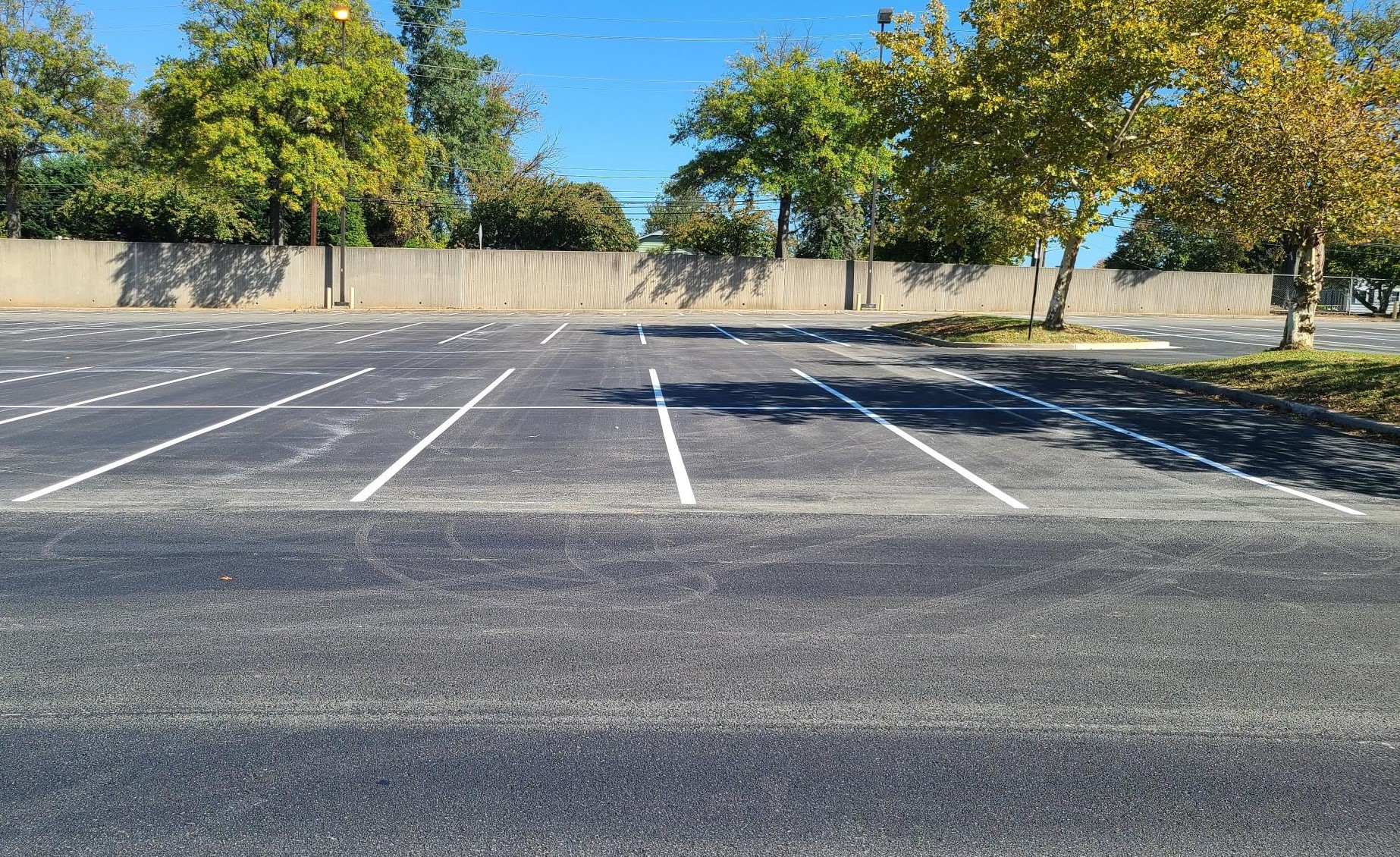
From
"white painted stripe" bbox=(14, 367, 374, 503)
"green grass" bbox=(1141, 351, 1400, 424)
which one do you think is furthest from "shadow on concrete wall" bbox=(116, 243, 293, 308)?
"green grass" bbox=(1141, 351, 1400, 424)

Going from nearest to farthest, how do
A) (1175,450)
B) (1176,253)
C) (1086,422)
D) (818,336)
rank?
(1175,450), (1086,422), (818,336), (1176,253)

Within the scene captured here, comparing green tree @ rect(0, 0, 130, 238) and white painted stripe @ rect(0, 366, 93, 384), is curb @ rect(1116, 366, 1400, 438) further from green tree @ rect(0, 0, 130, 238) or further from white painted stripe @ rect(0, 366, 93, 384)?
green tree @ rect(0, 0, 130, 238)

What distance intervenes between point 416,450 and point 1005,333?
18.6m

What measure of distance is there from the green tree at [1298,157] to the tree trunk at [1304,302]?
0.02 m

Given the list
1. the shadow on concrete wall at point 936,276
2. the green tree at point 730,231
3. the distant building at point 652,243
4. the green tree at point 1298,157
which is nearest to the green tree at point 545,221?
the green tree at point 730,231

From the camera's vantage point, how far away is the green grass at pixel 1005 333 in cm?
2489

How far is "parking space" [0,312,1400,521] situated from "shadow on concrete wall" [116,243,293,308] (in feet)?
76.1

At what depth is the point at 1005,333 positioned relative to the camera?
83.2 ft

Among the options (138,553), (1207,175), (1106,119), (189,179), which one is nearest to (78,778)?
(138,553)

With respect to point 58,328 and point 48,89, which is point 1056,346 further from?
point 48,89

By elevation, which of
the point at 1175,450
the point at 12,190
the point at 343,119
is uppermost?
the point at 343,119

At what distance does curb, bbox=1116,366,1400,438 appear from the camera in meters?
12.2

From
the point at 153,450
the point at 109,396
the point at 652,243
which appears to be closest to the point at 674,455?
the point at 153,450

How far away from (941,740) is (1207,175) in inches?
632
